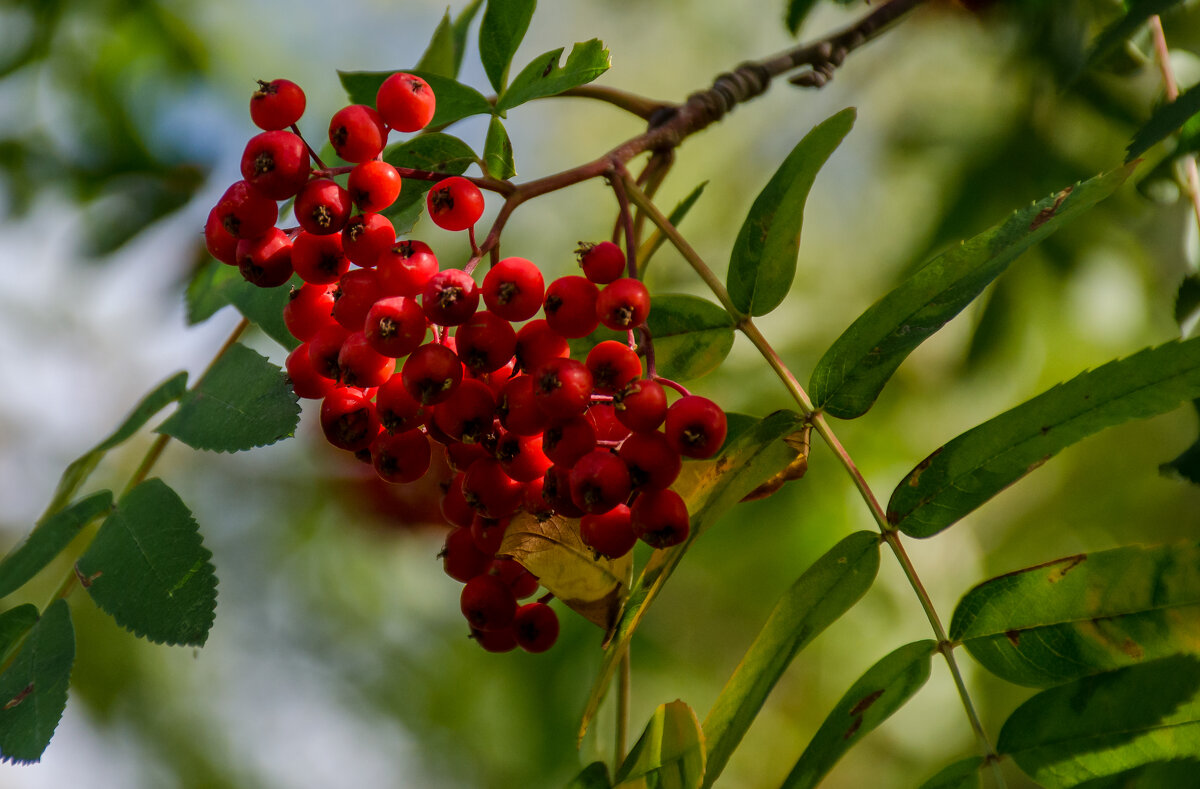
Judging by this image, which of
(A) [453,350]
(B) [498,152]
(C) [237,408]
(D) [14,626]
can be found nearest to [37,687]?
(D) [14,626]

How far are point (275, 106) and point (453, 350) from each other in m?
0.37

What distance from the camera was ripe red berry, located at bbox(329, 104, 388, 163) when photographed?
1.09 m

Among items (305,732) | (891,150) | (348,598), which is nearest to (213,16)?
(348,598)

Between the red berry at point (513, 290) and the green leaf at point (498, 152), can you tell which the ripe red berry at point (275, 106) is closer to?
the green leaf at point (498, 152)

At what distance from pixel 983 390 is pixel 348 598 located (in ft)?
6.91

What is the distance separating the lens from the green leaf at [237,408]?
116cm

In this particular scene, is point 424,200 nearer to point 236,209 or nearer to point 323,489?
point 236,209

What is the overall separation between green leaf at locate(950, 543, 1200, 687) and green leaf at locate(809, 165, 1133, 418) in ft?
0.91

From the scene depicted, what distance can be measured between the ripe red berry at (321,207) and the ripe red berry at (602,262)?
0.28 meters

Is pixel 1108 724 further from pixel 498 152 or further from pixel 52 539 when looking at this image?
pixel 52 539

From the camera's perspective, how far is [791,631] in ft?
3.59

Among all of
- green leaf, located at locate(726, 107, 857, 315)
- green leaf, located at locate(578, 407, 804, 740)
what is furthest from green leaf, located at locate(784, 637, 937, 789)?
green leaf, located at locate(726, 107, 857, 315)

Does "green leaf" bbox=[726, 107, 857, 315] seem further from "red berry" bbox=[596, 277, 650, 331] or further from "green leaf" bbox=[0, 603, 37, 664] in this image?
"green leaf" bbox=[0, 603, 37, 664]

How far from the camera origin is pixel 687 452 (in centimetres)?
102
